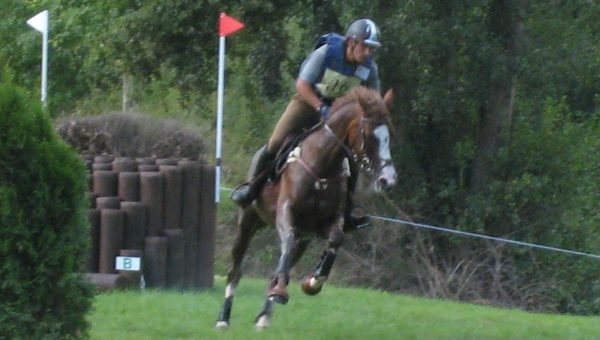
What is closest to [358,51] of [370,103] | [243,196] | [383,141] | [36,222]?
[370,103]

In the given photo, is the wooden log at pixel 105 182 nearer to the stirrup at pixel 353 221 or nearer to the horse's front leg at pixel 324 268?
the stirrup at pixel 353 221

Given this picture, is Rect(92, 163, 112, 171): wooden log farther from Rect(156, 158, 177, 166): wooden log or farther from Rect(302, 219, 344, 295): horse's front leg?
Rect(302, 219, 344, 295): horse's front leg

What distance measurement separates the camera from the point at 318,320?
40.1ft

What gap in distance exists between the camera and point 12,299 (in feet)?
26.2

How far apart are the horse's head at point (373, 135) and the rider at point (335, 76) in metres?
0.49

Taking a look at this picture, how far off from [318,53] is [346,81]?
363 millimetres

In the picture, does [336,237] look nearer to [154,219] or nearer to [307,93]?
[307,93]

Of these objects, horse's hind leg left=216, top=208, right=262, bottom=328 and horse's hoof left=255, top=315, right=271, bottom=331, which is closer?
horse's hoof left=255, top=315, right=271, bottom=331

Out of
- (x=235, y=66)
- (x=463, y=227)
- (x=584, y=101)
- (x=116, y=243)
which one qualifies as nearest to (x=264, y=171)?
(x=116, y=243)

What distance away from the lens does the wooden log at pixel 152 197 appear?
14.7m

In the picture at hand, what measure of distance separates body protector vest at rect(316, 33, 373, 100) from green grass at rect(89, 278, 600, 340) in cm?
218

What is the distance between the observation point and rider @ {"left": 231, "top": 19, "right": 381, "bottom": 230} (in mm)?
Result: 10852

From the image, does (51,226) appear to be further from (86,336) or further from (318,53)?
(318,53)

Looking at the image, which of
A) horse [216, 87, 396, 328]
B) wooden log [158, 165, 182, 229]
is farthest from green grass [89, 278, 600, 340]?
wooden log [158, 165, 182, 229]
